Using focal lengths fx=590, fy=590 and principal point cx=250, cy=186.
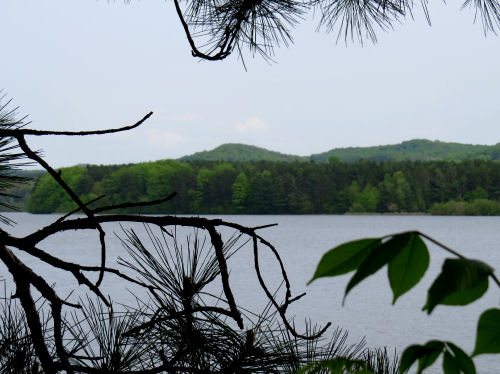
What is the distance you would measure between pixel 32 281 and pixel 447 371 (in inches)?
35.6

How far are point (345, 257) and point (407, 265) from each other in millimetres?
42

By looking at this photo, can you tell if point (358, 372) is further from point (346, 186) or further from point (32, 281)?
point (346, 186)

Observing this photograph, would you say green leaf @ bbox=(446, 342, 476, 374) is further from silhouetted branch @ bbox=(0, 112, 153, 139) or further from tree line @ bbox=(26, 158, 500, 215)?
tree line @ bbox=(26, 158, 500, 215)

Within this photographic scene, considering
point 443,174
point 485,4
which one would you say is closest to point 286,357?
point 485,4

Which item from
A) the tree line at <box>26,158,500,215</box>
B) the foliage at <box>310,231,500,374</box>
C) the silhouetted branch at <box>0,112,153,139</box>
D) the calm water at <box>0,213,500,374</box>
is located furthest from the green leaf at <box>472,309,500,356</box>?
the tree line at <box>26,158,500,215</box>

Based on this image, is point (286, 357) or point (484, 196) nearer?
point (286, 357)

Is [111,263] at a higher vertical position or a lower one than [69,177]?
lower

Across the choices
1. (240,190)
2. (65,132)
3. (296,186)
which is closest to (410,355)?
(65,132)

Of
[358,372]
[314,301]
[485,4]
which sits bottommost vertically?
[314,301]

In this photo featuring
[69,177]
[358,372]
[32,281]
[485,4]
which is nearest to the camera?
[358,372]

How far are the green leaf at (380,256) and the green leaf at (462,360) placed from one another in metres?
0.08

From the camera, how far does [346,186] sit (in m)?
72.3

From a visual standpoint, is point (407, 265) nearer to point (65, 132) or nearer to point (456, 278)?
point (456, 278)

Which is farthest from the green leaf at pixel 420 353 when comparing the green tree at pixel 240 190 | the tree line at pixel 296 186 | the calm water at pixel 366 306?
the green tree at pixel 240 190
